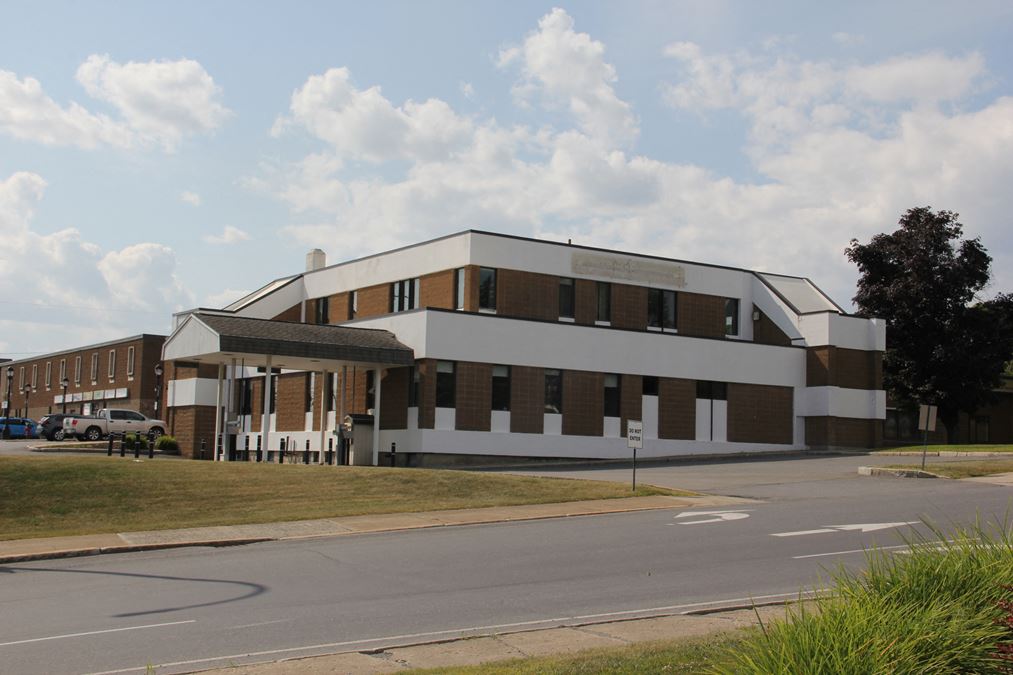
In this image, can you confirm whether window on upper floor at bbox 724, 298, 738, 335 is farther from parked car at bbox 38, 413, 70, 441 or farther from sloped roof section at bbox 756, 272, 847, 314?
parked car at bbox 38, 413, 70, 441

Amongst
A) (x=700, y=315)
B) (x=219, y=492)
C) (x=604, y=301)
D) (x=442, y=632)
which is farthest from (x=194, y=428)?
(x=442, y=632)

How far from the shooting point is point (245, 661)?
1053cm

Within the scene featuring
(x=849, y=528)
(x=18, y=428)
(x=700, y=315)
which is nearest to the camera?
(x=849, y=528)

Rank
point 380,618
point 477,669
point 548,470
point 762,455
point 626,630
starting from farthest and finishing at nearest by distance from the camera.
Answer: point 762,455 < point 548,470 < point 380,618 < point 626,630 < point 477,669

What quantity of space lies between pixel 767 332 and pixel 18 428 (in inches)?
1762

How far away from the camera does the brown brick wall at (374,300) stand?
49662 millimetres

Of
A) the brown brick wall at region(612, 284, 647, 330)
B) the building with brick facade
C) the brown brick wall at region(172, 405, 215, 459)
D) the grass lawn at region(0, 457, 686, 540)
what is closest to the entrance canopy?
the grass lawn at region(0, 457, 686, 540)

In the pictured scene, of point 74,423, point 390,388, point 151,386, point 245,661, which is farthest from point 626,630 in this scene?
point 151,386

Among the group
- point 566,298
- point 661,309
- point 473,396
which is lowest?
point 473,396

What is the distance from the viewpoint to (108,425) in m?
56.2

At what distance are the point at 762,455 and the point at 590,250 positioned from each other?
37.4 feet

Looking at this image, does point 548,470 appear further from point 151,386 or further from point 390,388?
point 151,386

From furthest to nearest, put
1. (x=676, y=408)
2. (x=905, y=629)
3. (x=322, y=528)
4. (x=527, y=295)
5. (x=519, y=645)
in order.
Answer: (x=676, y=408), (x=527, y=295), (x=322, y=528), (x=519, y=645), (x=905, y=629)

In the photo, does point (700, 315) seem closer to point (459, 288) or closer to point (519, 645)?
point (459, 288)
